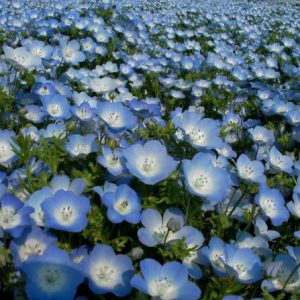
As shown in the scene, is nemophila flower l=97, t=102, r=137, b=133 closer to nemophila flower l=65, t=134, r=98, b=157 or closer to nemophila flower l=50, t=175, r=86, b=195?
nemophila flower l=65, t=134, r=98, b=157

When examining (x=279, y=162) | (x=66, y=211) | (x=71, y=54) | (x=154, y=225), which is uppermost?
(x=66, y=211)

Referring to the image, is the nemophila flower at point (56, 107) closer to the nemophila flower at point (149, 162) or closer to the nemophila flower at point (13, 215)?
the nemophila flower at point (149, 162)

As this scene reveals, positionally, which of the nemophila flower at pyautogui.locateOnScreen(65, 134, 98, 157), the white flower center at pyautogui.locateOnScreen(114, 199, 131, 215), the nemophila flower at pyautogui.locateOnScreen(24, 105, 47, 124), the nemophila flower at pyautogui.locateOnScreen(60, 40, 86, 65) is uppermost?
the white flower center at pyautogui.locateOnScreen(114, 199, 131, 215)

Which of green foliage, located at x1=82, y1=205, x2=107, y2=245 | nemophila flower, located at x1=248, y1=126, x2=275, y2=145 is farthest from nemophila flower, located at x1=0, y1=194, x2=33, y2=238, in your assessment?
nemophila flower, located at x1=248, y1=126, x2=275, y2=145

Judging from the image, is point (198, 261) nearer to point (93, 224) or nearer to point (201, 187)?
point (201, 187)

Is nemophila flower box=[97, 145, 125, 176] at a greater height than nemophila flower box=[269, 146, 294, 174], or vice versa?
nemophila flower box=[97, 145, 125, 176]

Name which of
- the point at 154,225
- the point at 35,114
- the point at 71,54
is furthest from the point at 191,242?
the point at 71,54

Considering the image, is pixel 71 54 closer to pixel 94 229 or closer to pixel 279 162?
pixel 279 162
